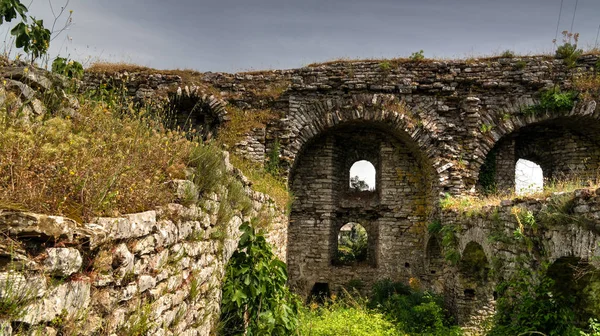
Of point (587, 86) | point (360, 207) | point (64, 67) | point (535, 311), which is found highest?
point (587, 86)

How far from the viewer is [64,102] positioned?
13.2 feet

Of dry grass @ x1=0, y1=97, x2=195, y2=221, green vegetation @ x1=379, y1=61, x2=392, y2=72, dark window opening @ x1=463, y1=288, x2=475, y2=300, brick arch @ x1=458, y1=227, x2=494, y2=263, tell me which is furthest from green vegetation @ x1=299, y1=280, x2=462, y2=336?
green vegetation @ x1=379, y1=61, x2=392, y2=72

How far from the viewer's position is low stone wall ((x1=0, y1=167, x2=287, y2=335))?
1950 mm

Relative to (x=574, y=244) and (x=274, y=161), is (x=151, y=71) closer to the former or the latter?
(x=274, y=161)

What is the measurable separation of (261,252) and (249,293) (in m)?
0.53

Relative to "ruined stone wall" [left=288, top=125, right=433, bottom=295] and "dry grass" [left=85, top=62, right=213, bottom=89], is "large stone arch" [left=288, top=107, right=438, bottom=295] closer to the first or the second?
"ruined stone wall" [left=288, top=125, right=433, bottom=295]

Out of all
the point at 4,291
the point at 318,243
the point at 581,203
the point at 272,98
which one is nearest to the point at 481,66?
the point at 272,98

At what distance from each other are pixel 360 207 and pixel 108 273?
12.0 m

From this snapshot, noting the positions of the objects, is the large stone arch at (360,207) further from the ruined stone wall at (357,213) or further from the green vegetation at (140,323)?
the green vegetation at (140,323)

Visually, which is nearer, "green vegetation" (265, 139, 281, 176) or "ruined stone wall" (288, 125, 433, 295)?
"green vegetation" (265, 139, 281, 176)

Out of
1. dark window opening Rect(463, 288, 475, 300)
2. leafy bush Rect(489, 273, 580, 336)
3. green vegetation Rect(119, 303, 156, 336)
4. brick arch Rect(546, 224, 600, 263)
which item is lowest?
dark window opening Rect(463, 288, 475, 300)

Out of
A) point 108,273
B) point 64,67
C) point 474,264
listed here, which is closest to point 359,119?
point 474,264

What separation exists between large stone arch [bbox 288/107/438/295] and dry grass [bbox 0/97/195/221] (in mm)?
9486

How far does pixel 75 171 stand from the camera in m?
2.69
